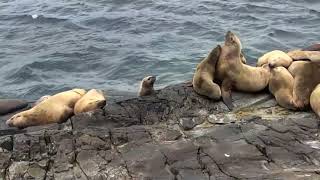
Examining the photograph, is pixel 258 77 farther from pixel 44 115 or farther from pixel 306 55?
pixel 44 115

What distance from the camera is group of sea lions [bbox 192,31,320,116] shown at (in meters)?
8.28

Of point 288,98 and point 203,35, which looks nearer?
point 288,98

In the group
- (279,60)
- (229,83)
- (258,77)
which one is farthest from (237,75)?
(279,60)

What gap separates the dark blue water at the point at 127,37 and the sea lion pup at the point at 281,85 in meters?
4.08

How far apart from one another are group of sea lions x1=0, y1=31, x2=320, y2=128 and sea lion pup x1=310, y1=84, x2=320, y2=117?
0.09m

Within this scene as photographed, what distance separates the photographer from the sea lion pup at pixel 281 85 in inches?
326

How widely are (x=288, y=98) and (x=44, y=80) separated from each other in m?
7.01

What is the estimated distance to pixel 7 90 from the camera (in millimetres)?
12891

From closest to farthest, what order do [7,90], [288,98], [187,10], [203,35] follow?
[288,98] < [7,90] < [203,35] < [187,10]

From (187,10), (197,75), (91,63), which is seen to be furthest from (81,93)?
(187,10)

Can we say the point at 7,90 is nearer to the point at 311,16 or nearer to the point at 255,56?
the point at 255,56

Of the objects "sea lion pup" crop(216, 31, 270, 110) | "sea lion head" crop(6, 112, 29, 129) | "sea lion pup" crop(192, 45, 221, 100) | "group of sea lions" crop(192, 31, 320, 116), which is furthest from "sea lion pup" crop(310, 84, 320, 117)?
"sea lion head" crop(6, 112, 29, 129)

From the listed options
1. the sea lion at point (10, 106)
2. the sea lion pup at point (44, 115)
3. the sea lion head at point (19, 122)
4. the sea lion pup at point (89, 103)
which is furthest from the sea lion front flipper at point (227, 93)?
the sea lion at point (10, 106)

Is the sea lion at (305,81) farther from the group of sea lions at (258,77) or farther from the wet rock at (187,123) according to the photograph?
the wet rock at (187,123)
